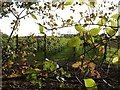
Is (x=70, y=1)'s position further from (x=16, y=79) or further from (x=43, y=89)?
(x=16, y=79)

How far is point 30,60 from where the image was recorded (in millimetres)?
5934

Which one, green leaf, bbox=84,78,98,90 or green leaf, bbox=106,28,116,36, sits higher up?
green leaf, bbox=106,28,116,36

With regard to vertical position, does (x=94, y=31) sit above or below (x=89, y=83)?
above

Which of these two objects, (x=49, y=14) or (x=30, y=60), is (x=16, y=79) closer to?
(x=30, y=60)

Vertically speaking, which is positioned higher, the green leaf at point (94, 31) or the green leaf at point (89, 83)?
the green leaf at point (94, 31)

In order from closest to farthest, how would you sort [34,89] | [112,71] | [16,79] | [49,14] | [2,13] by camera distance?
1. [2,13]
2. [49,14]
3. [34,89]
4. [16,79]
5. [112,71]

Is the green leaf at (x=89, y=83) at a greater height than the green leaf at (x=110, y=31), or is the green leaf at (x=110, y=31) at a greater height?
the green leaf at (x=110, y=31)

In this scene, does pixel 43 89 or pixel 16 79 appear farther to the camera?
pixel 16 79

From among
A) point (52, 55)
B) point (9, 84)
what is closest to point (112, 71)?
point (9, 84)

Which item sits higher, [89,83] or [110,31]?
[110,31]

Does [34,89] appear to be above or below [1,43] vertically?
below

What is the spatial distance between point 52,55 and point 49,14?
4261 mm

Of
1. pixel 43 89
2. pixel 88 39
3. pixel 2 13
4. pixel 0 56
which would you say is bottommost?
pixel 43 89

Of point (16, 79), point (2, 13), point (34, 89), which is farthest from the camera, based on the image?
point (16, 79)
